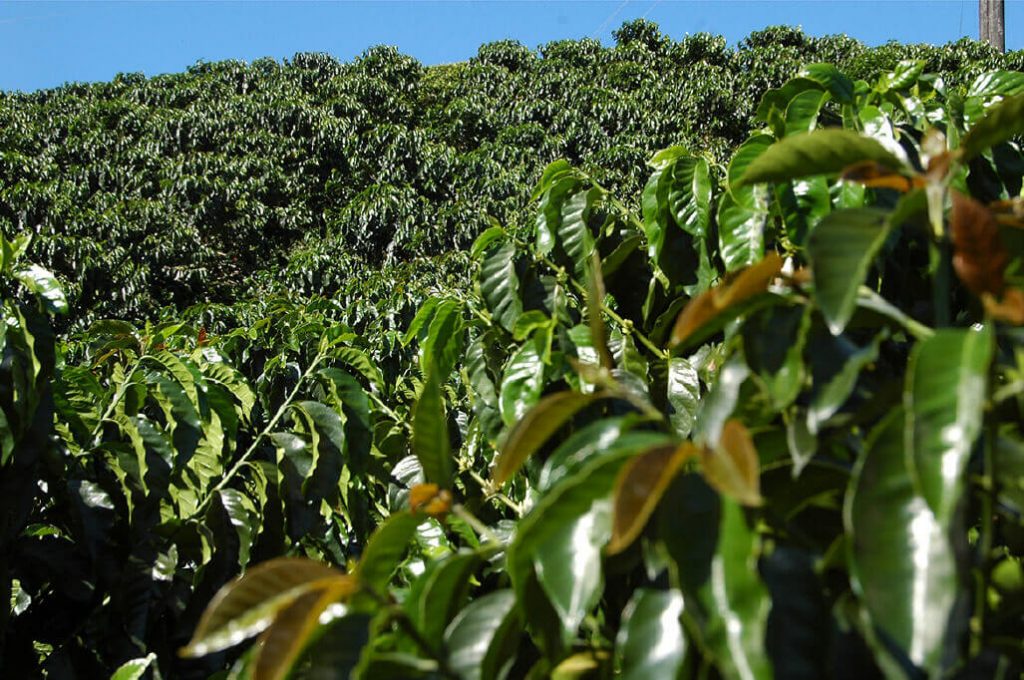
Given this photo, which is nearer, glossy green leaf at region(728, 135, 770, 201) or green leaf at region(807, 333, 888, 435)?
green leaf at region(807, 333, 888, 435)

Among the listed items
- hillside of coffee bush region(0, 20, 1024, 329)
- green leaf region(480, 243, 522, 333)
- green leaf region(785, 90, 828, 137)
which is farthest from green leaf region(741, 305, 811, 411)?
hillside of coffee bush region(0, 20, 1024, 329)

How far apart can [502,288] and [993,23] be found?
2115 cm

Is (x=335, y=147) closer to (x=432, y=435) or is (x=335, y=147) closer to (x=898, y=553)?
(x=432, y=435)

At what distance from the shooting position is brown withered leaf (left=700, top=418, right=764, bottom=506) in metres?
0.59

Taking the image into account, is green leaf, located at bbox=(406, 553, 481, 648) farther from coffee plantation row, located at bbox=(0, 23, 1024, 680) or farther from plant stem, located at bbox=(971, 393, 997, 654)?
plant stem, located at bbox=(971, 393, 997, 654)

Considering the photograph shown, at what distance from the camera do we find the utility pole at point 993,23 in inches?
747

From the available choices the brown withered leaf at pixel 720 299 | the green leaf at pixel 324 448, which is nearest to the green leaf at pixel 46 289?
the green leaf at pixel 324 448

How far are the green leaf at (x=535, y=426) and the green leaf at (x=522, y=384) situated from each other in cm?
35

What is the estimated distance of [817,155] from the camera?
783mm

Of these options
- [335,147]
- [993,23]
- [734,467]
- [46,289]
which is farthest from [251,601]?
[993,23]

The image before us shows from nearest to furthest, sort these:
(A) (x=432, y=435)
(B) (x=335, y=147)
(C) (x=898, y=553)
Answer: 1. (C) (x=898, y=553)
2. (A) (x=432, y=435)
3. (B) (x=335, y=147)

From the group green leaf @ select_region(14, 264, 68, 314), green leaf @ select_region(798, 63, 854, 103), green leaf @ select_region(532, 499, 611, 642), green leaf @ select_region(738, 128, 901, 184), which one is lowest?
green leaf @ select_region(532, 499, 611, 642)

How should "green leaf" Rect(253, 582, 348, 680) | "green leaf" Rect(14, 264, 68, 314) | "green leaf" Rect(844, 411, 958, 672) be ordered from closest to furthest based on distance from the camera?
"green leaf" Rect(844, 411, 958, 672), "green leaf" Rect(253, 582, 348, 680), "green leaf" Rect(14, 264, 68, 314)

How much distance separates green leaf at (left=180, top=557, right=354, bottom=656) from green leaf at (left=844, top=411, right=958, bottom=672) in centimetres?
35
